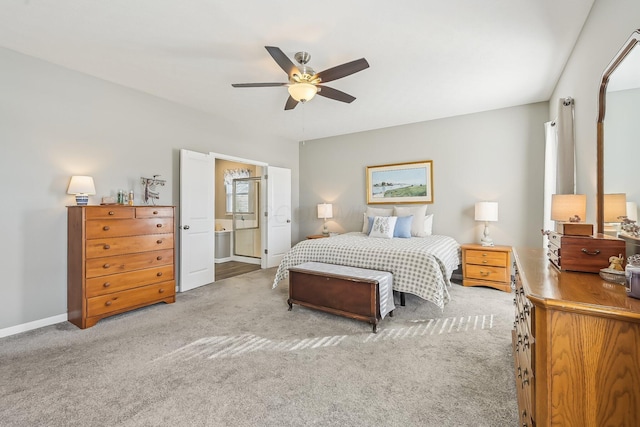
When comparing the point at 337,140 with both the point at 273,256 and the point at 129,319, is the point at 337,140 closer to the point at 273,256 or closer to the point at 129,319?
the point at 273,256

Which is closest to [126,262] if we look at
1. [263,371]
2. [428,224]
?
[263,371]

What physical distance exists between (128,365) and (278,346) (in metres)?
1.10

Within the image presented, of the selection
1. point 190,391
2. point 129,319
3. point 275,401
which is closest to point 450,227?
point 275,401

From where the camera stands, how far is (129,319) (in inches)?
118

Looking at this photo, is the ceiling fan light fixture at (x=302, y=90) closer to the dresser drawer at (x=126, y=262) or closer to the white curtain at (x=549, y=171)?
the dresser drawer at (x=126, y=262)

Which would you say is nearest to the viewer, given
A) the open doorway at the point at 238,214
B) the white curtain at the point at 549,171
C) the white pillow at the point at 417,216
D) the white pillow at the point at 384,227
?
the white curtain at the point at 549,171

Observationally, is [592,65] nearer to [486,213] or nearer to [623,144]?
[623,144]

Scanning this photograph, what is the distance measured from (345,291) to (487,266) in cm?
242

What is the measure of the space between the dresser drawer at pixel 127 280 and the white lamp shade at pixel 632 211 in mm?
4041

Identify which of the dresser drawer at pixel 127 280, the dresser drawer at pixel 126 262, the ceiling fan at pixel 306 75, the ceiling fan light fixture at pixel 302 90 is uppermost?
the ceiling fan at pixel 306 75

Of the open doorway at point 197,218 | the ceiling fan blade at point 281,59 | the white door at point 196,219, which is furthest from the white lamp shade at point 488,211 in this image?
the white door at point 196,219

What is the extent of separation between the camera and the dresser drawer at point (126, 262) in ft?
9.32

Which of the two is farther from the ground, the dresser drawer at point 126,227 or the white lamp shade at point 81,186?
the white lamp shade at point 81,186

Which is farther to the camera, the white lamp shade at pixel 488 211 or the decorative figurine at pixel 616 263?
the white lamp shade at pixel 488 211
